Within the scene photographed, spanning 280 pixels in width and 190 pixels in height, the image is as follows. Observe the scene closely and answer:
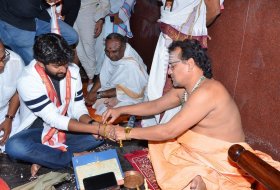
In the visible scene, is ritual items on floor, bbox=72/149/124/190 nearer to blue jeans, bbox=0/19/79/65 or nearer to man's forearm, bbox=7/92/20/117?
man's forearm, bbox=7/92/20/117

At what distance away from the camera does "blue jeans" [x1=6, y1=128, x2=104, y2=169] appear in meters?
3.53

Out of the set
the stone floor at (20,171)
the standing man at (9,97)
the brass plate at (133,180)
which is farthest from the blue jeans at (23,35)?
the brass plate at (133,180)

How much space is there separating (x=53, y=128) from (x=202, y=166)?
1.56 m

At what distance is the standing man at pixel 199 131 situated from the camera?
2.99 m

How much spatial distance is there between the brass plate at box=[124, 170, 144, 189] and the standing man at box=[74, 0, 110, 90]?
2.46m

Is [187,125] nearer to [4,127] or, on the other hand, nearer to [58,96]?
[58,96]

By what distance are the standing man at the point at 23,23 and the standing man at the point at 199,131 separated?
1.68 m

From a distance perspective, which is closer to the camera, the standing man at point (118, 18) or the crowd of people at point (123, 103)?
the crowd of people at point (123, 103)

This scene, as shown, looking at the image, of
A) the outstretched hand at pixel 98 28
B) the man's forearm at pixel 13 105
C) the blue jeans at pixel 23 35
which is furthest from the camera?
the outstretched hand at pixel 98 28

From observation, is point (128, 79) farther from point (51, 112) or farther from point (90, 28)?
point (51, 112)

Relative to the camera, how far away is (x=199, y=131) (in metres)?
3.22

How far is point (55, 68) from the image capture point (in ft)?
11.0

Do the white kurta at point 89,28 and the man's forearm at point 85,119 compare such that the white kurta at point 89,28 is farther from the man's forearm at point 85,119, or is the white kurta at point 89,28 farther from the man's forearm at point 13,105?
the man's forearm at point 85,119

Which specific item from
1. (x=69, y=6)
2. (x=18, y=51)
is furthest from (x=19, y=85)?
(x=69, y=6)
